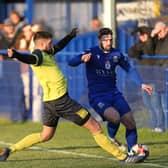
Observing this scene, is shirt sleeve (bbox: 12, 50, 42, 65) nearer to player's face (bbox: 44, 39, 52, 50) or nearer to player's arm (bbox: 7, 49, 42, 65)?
player's arm (bbox: 7, 49, 42, 65)

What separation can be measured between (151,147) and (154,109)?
183 cm

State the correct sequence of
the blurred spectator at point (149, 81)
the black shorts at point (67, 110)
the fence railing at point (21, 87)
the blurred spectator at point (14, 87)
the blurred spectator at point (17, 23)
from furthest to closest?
1. the blurred spectator at point (17, 23)
2. the blurred spectator at point (14, 87)
3. the fence railing at point (21, 87)
4. the blurred spectator at point (149, 81)
5. the black shorts at point (67, 110)

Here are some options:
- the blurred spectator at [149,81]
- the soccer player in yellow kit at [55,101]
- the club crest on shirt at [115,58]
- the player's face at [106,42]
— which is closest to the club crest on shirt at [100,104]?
the club crest on shirt at [115,58]

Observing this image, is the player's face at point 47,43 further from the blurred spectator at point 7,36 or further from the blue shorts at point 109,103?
the blurred spectator at point 7,36

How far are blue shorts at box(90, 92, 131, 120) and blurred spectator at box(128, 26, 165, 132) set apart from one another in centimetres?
268

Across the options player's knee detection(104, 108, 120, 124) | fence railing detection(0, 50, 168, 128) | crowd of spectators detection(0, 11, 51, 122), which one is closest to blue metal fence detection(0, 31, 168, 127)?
fence railing detection(0, 50, 168, 128)

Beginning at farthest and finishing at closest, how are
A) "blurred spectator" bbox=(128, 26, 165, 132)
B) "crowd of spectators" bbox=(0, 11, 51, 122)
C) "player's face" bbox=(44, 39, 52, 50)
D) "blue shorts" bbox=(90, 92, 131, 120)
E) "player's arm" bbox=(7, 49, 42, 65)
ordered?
"crowd of spectators" bbox=(0, 11, 51, 122)
"blurred spectator" bbox=(128, 26, 165, 132)
"blue shorts" bbox=(90, 92, 131, 120)
"player's face" bbox=(44, 39, 52, 50)
"player's arm" bbox=(7, 49, 42, 65)

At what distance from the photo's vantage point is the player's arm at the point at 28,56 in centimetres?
978

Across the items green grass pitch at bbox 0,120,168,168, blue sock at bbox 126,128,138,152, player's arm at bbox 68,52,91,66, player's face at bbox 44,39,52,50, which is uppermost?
player's face at bbox 44,39,52,50

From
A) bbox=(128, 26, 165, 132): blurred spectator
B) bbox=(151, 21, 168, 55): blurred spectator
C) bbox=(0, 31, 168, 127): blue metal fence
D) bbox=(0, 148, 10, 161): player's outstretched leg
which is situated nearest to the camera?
bbox=(0, 148, 10, 161): player's outstretched leg

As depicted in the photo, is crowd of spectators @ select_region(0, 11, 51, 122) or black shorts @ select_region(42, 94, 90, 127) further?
crowd of spectators @ select_region(0, 11, 51, 122)

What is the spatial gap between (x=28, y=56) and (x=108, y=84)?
174 centimetres

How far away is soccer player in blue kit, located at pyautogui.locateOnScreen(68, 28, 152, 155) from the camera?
1111 centimetres

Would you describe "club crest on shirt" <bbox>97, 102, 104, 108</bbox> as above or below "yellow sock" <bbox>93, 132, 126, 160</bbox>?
above
